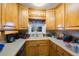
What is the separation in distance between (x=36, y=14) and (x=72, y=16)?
0.37m

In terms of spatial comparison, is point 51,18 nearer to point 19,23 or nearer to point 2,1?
point 19,23

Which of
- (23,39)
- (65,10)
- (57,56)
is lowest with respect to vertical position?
(57,56)

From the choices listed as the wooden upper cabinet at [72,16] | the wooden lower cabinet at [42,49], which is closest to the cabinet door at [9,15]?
the wooden lower cabinet at [42,49]

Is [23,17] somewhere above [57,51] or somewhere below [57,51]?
above

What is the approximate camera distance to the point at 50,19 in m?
1.42

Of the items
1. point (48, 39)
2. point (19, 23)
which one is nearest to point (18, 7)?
point (19, 23)

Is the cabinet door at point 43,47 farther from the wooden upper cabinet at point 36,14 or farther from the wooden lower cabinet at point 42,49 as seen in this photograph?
the wooden upper cabinet at point 36,14

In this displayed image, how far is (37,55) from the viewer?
1.35m

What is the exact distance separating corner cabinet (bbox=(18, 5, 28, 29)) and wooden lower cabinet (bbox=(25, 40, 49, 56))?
18cm

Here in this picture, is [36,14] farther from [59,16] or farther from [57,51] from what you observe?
[57,51]

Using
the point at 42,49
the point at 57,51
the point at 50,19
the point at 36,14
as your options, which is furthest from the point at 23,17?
the point at 57,51

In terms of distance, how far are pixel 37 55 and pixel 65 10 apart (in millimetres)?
534

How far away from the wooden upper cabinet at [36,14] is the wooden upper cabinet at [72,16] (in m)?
0.24

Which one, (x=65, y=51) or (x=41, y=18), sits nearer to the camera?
(x=65, y=51)
